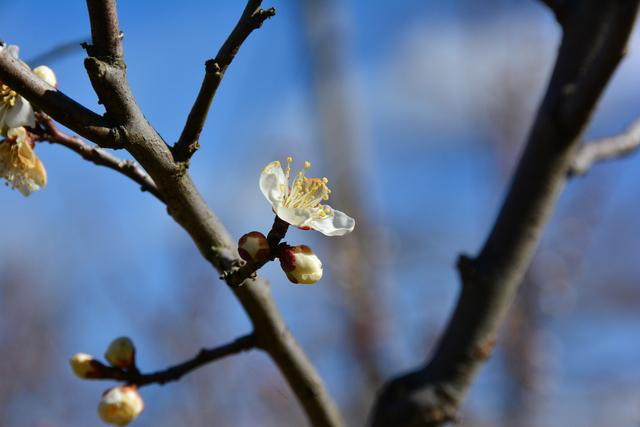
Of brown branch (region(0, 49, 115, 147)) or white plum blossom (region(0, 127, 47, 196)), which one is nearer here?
brown branch (region(0, 49, 115, 147))

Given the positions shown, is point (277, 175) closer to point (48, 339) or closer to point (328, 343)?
point (328, 343)

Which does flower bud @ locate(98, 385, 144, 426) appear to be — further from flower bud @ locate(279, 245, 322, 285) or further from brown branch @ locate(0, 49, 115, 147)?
brown branch @ locate(0, 49, 115, 147)

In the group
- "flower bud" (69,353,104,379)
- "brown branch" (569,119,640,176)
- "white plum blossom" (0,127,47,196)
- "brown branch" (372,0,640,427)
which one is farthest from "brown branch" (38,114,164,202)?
"brown branch" (569,119,640,176)

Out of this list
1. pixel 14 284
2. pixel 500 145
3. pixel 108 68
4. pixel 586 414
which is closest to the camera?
pixel 108 68

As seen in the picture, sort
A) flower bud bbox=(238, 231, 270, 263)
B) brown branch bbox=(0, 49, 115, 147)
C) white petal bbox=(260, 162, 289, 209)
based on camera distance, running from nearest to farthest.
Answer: brown branch bbox=(0, 49, 115, 147)
flower bud bbox=(238, 231, 270, 263)
white petal bbox=(260, 162, 289, 209)

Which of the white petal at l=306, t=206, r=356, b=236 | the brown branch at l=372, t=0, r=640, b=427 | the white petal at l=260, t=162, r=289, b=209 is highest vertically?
the white petal at l=260, t=162, r=289, b=209

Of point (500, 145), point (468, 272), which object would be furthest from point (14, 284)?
point (468, 272)

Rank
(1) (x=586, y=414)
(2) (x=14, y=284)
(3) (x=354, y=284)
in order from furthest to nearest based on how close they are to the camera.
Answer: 1. (2) (x=14, y=284)
2. (1) (x=586, y=414)
3. (3) (x=354, y=284)
